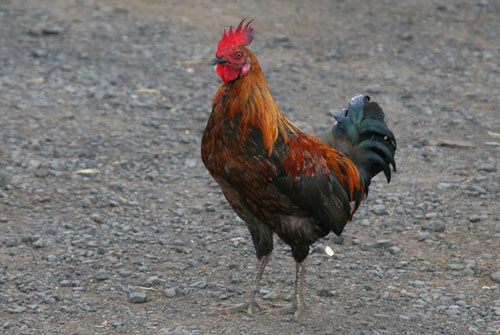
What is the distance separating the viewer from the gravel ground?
17.8 ft

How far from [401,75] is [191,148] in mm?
3819

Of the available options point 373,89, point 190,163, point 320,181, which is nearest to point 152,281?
point 320,181

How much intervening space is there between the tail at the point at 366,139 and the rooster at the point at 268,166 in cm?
1

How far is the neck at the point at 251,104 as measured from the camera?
4785 mm

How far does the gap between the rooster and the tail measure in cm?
1

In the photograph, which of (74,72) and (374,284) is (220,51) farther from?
(74,72)

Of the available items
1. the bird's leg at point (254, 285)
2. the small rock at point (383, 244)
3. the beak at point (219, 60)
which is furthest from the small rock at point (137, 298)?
the small rock at point (383, 244)

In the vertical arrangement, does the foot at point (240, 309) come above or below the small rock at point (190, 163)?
below

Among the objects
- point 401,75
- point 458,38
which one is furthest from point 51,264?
point 458,38

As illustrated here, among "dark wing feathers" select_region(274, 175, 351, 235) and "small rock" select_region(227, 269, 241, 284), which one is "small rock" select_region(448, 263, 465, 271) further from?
"small rock" select_region(227, 269, 241, 284)

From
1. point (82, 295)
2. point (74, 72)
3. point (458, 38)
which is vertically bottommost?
point (82, 295)

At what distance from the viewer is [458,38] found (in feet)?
38.2

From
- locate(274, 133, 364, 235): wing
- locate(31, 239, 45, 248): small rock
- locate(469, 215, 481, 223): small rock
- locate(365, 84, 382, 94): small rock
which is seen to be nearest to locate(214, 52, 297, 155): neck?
locate(274, 133, 364, 235): wing

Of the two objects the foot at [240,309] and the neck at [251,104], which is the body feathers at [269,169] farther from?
the foot at [240,309]
